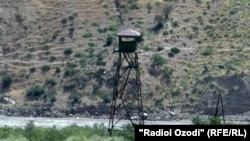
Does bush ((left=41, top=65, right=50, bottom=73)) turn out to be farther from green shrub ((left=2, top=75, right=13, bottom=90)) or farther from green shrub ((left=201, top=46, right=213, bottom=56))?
green shrub ((left=201, top=46, right=213, bottom=56))

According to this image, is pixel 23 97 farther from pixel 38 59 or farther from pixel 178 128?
pixel 178 128

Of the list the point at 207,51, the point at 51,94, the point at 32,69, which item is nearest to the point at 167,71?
the point at 207,51

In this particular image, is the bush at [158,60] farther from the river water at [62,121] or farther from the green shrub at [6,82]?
the green shrub at [6,82]

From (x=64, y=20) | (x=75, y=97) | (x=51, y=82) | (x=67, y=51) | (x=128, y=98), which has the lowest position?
(x=75, y=97)

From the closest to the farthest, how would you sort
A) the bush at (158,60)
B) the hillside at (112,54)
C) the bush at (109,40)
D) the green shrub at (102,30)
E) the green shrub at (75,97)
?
the hillside at (112,54)
the green shrub at (75,97)
the bush at (158,60)
the bush at (109,40)
the green shrub at (102,30)

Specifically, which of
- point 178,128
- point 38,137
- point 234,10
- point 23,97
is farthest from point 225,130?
point 234,10

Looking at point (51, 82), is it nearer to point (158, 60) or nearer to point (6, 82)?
point (6, 82)

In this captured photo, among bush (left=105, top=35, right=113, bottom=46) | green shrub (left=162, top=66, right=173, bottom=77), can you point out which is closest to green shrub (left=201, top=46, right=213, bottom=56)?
green shrub (left=162, top=66, right=173, bottom=77)

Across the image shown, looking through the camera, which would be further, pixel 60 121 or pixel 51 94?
pixel 51 94

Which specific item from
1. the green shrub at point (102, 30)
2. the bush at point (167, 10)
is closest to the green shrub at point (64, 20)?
the green shrub at point (102, 30)

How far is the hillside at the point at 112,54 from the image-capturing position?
3730 inches

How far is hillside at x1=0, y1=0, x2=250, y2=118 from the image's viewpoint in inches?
3730

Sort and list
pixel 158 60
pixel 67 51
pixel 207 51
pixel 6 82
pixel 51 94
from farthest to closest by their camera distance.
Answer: pixel 67 51
pixel 207 51
pixel 158 60
pixel 6 82
pixel 51 94

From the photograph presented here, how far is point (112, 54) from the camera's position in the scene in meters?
102
